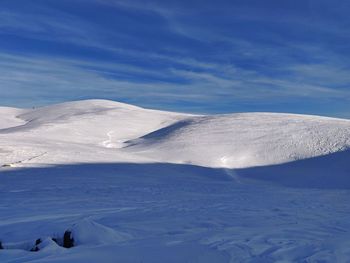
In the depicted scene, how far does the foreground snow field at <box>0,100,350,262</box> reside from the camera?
253 inches

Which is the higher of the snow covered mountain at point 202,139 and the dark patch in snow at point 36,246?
the snow covered mountain at point 202,139

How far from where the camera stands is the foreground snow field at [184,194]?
6.43 metres

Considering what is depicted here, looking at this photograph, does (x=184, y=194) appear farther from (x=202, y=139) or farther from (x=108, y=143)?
(x=108, y=143)

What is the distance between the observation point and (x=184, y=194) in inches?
544

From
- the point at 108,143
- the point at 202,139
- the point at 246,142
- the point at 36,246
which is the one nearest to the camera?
the point at 36,246

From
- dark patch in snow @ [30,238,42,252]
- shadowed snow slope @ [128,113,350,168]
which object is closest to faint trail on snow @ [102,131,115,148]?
shadowed snow slope @ [128,113,350,168]

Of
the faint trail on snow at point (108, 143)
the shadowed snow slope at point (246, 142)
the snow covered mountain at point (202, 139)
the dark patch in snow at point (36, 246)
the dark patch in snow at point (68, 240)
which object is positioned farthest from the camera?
the faint trail on snow at point (108, 143)

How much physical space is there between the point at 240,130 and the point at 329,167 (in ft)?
35.0

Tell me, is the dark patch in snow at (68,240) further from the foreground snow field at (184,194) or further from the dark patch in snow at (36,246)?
the dark patch in snow at (36,246)

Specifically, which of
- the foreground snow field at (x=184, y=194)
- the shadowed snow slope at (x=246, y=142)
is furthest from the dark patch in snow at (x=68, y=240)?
the shadowed snow slope at (x=246, y=142)

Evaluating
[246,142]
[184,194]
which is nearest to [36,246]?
[184,194]

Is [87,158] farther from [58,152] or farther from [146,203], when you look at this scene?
[146,203]

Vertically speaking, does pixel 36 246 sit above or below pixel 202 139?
below

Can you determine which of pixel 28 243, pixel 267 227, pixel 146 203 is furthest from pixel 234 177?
pixel 28 243
